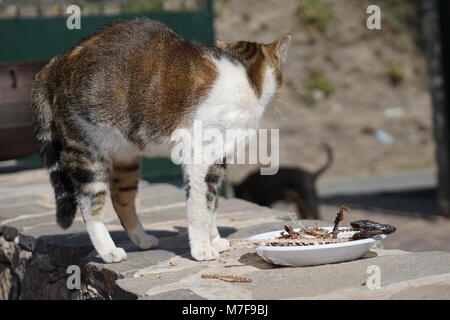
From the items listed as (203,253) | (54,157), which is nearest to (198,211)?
(203,253)

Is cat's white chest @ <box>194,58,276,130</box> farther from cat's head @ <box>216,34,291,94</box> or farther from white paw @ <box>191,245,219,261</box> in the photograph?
white paw @ <box>191,245,219,261</box>

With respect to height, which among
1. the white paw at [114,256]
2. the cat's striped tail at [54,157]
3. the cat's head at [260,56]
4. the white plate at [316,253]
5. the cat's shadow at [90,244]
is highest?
the cat's head at [260,56]

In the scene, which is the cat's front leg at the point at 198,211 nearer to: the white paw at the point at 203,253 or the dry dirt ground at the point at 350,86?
the white paw at the point at 203,253

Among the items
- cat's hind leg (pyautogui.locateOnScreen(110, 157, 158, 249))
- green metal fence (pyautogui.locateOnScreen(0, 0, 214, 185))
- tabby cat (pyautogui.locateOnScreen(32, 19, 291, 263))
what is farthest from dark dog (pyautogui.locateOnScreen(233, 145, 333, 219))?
tabby cat (pyautogui.locateOnScreen(32, 19, 291, 263))

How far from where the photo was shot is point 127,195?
3791mm

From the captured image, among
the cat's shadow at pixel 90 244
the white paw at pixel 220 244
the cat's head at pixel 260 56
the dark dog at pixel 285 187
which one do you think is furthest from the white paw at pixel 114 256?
the dark dog at pixel 285 187

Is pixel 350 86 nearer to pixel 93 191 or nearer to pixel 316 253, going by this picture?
pixel 93 191

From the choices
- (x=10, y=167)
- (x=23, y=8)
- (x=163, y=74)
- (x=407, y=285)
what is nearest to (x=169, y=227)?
(x=163, y=74)

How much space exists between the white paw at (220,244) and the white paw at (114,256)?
0.41 m

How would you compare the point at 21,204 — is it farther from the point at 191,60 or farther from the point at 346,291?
the point at 346,291

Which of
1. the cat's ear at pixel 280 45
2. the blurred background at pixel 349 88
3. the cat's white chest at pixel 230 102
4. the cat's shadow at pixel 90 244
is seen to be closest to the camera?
the cat's white chest at pixel 230 102

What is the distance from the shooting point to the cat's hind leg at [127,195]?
3.74 metres

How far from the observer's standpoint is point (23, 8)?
7.76 m

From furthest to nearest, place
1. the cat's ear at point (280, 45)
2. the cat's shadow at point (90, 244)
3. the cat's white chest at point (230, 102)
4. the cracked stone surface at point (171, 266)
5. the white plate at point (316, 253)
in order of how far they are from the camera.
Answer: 1. the cat's shadow at point (90, 244)
2. the cat's ear at point (280, 45)
3. the cat's white chest at point (230, 102)
4. the white plate at point (316, 253)
5. the cracked stone surface at point (171, 266)
